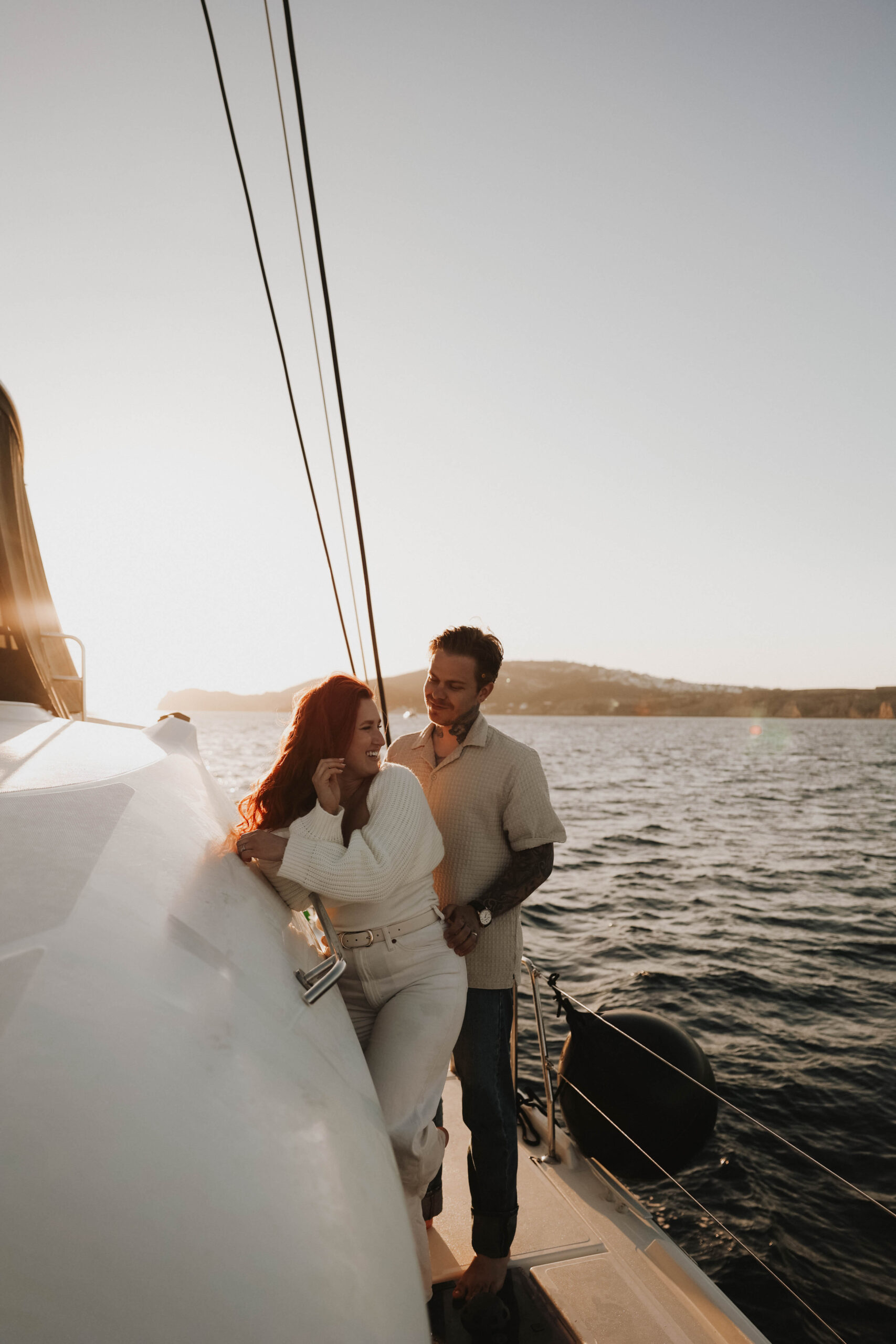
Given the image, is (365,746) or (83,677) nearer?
(365,746)

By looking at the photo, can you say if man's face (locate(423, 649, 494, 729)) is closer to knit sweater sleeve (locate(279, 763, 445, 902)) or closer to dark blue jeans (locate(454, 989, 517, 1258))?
knit sweater sleeve (locate(279, 763, 445, 902))

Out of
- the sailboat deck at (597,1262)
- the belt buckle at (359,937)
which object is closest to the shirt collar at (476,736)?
the belt buckle at (359,937)

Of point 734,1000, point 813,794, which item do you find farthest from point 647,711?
point 734,1000

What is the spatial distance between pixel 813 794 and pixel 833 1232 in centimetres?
2735

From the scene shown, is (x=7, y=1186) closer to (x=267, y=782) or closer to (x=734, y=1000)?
(x=267, y=782)

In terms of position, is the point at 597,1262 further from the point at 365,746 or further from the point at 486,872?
the point at 365,746

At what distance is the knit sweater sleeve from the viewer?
2.04 meters

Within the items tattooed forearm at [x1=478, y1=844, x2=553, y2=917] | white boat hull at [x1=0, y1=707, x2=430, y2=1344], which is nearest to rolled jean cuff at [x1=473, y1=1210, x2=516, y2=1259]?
tattooed forearm at [x1=478, y1=844, x2=553, y2=917]

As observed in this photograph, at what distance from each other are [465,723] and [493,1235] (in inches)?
70.8

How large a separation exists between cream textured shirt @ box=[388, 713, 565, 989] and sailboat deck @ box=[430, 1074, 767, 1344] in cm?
110

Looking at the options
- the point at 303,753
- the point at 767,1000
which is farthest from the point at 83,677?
the point at 767,1000

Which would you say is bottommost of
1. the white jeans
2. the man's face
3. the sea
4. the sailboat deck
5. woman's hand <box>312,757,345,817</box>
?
the sea

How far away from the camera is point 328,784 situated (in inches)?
85.4

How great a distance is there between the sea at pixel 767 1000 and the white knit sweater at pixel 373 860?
922 millimetres
